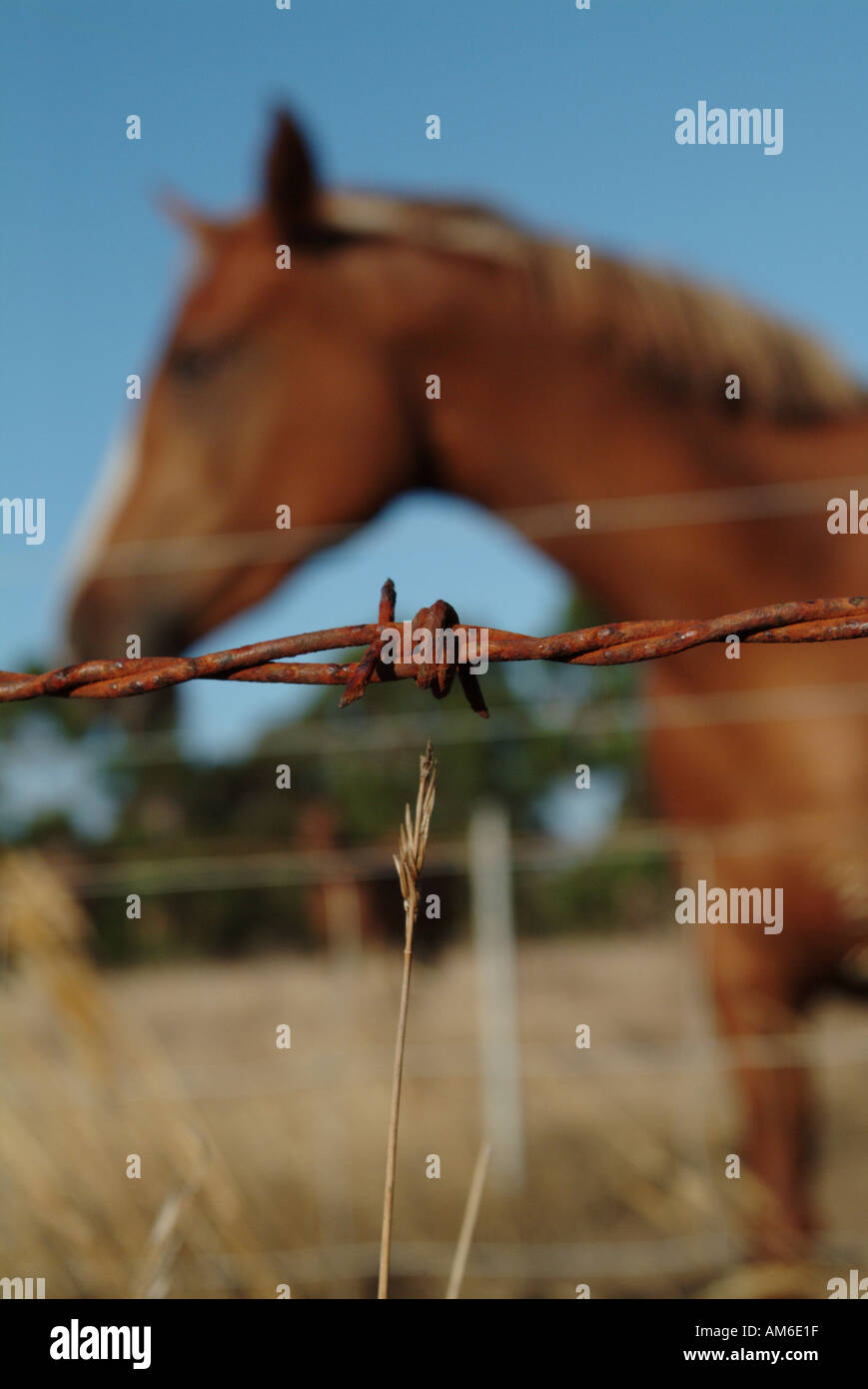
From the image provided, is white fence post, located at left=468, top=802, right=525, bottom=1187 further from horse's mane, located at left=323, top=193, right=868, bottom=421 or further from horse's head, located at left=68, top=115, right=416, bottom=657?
horse's mane, located at left=323, top=193, right=868, bottom=421

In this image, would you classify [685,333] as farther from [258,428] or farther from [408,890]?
[408,890]

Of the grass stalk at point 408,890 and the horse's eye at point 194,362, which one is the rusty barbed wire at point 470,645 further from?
the horse's eye at point 194,362

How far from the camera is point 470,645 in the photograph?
62 centimetres

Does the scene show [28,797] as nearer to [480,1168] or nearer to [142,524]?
[142,524]

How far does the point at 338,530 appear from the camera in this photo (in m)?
2.13

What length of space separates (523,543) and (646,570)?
233 millimetres

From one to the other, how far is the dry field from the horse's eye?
100 centimetres

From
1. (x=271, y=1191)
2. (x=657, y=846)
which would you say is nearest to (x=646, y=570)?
(x=657, y=846)

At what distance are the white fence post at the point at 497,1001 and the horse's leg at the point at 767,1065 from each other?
5.09 ft

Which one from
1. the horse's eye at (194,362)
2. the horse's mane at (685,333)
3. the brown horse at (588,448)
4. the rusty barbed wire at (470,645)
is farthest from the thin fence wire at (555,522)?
the rusty barbed wire at (470,645)

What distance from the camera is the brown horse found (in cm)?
193

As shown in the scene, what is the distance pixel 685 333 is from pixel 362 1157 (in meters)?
2.73

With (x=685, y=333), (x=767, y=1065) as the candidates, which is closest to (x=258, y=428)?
(x=685, y=333)

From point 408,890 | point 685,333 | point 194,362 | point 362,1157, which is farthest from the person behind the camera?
point 362,1157
